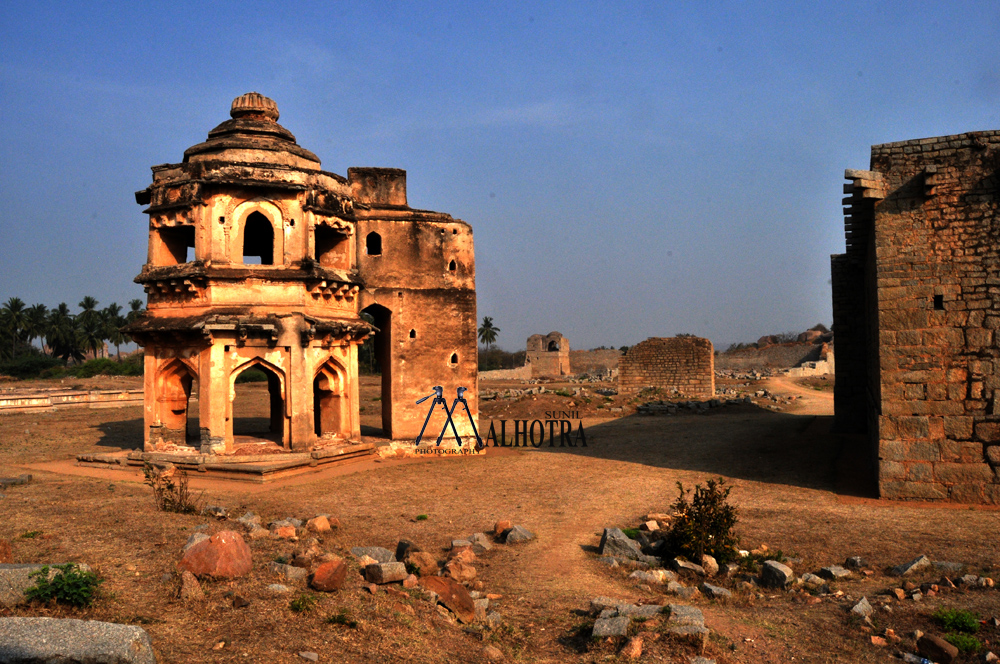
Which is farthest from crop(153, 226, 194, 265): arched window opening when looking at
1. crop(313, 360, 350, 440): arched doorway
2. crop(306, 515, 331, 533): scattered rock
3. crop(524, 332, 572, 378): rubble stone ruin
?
crop(524, 332, 572, 378): rubble stone ruin

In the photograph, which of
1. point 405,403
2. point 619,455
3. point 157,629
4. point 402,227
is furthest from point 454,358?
point 157,629

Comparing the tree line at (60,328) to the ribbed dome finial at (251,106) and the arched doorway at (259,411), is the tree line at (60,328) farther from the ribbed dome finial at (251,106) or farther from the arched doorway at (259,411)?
the ribbed dome finial at (251,106)

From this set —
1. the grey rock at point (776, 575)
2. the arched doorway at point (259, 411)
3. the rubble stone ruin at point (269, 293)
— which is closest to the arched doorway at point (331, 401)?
the rubble stone ruin at point (269, 293)

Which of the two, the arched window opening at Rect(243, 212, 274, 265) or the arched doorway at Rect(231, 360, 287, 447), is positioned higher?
the arched window opening at Rect(243, 212, 274, 265)

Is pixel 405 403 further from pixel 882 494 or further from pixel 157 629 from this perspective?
pixel 157 629

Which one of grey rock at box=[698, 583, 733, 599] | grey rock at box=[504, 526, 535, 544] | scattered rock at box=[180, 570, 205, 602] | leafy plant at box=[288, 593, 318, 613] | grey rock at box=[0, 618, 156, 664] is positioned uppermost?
grey rock at box=[0, 618, 156, 664]

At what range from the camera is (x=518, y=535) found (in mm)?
9133

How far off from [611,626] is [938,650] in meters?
2.53

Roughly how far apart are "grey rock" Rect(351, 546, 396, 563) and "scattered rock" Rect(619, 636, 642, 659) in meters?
3.11

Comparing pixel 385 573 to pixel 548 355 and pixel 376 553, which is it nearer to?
pixel 376 553

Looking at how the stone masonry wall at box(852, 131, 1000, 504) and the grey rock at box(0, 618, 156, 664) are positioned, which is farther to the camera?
the stone masonry wall at box(852, 131, 1000, 504)

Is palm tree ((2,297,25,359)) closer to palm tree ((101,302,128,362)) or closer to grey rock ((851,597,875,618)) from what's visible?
palm tree ((101,302,128,362))

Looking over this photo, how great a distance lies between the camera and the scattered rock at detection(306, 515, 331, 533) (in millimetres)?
9125

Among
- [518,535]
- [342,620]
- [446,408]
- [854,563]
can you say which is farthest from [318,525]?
[446,408]
